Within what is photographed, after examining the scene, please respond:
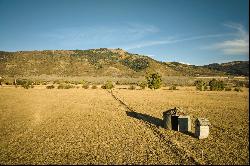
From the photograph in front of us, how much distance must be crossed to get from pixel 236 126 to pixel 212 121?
6.42ft

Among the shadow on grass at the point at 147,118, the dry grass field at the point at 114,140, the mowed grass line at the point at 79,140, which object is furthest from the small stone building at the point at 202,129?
the shadow on grass at the point at 147,118

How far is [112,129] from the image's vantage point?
16.8m

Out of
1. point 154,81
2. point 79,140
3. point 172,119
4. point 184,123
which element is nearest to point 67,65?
point 154,81

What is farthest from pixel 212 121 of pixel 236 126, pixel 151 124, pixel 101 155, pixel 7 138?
pixel 7 138

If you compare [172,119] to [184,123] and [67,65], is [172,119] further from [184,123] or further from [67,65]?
[67,65]

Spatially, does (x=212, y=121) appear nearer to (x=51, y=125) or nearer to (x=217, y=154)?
(x=217, y=154)

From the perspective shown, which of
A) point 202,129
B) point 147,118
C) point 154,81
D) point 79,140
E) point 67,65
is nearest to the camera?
point 202,129

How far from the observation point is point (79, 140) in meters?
14.3

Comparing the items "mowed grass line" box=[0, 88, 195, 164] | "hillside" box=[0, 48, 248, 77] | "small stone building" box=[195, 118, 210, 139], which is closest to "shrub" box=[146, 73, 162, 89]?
"mowed grass line" box=[0, 88, 195, 164]

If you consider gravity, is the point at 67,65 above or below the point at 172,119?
above

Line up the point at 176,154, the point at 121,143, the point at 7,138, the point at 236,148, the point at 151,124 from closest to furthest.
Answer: the point at 176,154, the point at 236,148, the point at 121,143, the point at 7,138, the point at 151,124

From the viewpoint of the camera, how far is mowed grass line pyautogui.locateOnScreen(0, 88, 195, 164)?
453 inches

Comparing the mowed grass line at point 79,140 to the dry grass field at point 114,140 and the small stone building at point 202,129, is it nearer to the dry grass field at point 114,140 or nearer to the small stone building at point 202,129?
the dry grass field at point 114,140

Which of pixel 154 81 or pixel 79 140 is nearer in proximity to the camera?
pixel 79 140
